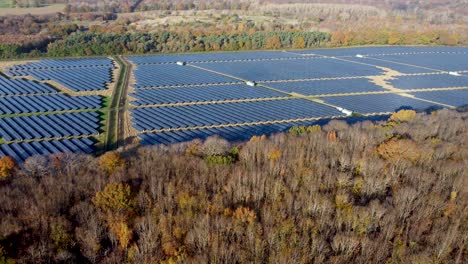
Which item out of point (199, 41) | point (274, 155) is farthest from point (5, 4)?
point (274, 155)

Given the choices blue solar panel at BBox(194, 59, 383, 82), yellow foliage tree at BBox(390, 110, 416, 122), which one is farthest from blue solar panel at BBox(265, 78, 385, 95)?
yellow foliage tree at BBox(390, 110, 416, 122)

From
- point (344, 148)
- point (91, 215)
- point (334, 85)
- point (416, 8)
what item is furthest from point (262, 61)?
point (416, 8)

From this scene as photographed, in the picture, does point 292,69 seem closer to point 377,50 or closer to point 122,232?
point 377,50

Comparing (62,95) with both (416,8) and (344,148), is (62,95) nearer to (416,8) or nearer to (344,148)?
(344,148)

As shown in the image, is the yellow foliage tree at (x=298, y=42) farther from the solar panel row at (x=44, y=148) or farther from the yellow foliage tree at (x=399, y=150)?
the solar panel row at (x=44, y=148)

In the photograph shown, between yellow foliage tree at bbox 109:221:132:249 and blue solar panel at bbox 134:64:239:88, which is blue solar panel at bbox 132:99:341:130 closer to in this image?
blue solar panel at bbox 134:64:239:88
